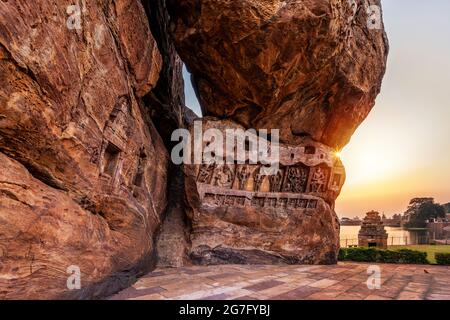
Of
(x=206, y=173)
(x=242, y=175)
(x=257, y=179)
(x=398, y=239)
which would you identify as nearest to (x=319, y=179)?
(x=257, y=179)

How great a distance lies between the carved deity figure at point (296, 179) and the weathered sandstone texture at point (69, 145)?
6749 mm

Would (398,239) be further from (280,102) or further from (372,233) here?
(280,102)

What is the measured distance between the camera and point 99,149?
542 centimetres

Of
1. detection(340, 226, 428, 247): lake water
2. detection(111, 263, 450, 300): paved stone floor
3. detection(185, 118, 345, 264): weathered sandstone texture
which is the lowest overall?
detection(340, 226, 428, 247): lake water

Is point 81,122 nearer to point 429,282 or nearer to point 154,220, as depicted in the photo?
point 154,220

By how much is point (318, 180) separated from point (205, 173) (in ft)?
17.1

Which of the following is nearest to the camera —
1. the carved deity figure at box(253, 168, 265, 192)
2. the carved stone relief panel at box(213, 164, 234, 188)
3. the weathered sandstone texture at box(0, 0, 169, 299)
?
the weathered sandstone texture at box(0, 0, 169, 299)

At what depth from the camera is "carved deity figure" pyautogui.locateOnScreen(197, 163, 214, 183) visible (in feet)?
32.3

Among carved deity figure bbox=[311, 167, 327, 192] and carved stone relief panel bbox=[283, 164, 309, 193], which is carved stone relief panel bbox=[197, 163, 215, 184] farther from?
carved deity figure bbox=[311, 167, 327, 192]

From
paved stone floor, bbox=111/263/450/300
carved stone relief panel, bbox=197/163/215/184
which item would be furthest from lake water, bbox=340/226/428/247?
carved stone relief panel, bbox=197/163/215/184

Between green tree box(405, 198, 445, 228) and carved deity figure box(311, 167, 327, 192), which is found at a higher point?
carved deity figure box(311, 167, 327, 192)

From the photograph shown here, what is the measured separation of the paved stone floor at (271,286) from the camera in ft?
16.7

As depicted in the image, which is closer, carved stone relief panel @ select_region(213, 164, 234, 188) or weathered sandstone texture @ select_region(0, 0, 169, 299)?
weathered sandstone texture @ select_region(0, 0, 169, 299)
